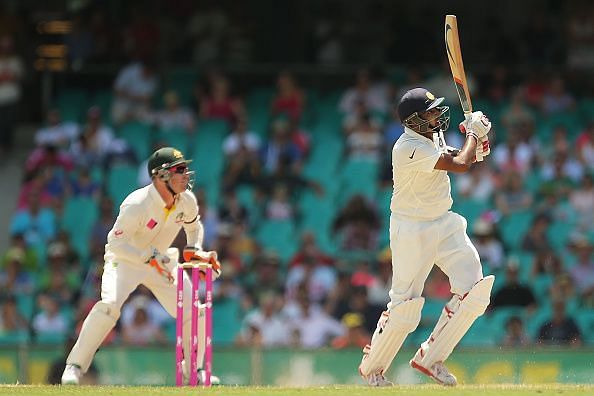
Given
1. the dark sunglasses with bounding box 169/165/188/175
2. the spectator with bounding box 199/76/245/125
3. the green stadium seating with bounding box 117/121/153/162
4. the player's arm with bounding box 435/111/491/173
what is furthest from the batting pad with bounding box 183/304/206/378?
the spectator with bounding box 199/76/245/125

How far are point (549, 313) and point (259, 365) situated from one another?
3962mm

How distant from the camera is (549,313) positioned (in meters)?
14.9

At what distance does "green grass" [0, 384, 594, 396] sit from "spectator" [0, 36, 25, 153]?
27.9ft

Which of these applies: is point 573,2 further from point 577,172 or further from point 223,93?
point 223,93

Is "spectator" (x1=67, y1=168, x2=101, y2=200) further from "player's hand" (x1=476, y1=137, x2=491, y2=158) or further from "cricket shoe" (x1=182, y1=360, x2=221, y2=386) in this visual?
"player's hand" (x1=476, y1=137, x2=491, y2=158)

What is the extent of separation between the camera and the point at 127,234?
Result: 10500 millimetres

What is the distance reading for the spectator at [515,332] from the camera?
46.6 feet

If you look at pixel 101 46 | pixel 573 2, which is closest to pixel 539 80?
pixel 573 2

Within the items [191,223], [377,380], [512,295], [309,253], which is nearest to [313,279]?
[309,253]

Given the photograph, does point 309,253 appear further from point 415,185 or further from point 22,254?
point 415,185

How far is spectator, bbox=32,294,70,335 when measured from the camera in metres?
14.7

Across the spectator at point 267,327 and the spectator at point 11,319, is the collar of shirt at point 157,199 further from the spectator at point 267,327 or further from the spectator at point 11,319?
the spectator at point 11,319

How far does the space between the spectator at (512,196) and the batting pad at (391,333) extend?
651 centimetres

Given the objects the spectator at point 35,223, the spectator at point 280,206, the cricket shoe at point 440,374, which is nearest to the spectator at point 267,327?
the spectator at point 280,206
